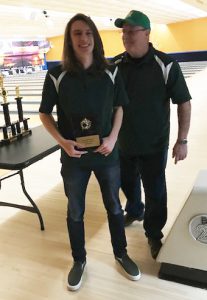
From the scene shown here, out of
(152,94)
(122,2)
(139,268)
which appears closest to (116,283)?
(139,268)

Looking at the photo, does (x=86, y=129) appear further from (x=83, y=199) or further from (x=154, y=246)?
(x=154, y=246)

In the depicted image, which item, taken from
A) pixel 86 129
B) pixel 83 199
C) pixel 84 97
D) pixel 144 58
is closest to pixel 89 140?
pixel 86 129

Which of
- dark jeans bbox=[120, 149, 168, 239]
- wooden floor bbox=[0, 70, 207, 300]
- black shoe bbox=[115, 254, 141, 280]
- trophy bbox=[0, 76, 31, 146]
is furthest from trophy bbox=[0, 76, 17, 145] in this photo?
black shoe bbox=[115, 254, 141, 280]

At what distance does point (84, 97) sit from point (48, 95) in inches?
7.1

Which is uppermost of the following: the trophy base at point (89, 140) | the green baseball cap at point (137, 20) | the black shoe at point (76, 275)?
the green baseball cap at point (137, 20)

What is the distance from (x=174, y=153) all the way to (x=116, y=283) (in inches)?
30.4

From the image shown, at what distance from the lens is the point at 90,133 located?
153 cm

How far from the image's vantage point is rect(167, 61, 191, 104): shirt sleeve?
5.61 feet

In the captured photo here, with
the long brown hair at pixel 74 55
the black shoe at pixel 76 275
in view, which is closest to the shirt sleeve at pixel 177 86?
the long brown hair at pixel 74 55

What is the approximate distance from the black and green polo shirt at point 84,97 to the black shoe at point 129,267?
61cm

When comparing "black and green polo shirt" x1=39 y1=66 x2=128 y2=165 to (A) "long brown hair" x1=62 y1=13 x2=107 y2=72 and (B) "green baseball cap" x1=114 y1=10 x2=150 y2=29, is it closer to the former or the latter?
(A) "long brown hair" x1=62 y1=13 x2=107 y2=72

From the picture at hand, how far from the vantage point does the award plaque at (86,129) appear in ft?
4.96

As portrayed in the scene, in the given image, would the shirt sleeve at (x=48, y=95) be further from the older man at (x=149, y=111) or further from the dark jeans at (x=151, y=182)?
the dark jeans at (x=151, y=182)

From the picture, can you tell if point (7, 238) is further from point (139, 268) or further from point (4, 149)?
point (139, 268)
